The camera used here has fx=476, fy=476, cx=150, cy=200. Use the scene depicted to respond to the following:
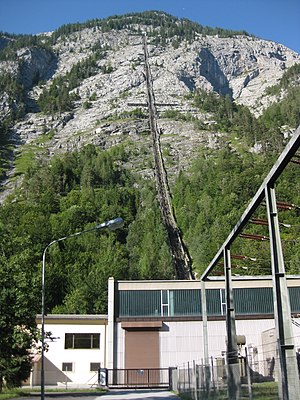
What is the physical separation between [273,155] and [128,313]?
82.6m

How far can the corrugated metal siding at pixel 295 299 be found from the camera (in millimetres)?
34562

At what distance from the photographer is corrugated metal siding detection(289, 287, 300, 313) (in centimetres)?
3456

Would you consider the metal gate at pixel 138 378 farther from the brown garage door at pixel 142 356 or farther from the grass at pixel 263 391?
the grass at pixel 263 391

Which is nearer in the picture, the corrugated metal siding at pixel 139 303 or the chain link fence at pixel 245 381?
the chain link fence at pixel 245 381

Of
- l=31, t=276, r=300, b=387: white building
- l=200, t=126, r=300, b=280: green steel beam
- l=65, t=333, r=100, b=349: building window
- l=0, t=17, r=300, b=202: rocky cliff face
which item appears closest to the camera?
l=200, t=126, r=300, b=280: green steel beam

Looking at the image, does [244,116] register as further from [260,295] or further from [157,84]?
[260,295]

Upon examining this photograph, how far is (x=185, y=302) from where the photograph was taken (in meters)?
35.1

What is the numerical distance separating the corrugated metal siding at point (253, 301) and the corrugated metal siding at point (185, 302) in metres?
2.84

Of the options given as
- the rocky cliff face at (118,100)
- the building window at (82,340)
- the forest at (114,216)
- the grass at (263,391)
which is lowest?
the grass at (263,391)

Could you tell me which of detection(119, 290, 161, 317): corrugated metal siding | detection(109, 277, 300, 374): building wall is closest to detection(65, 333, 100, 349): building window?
detection(109, 277, 300, 374): building wall

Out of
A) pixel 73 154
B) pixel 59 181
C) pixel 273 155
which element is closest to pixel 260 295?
pixel 273 155

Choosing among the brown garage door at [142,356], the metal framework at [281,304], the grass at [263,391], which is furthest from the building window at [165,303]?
the grass at [263,391]

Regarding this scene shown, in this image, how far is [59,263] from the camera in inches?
2822

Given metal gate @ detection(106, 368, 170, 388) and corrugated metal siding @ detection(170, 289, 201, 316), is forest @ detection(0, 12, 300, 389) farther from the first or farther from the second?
metal gate @ detection(106, 368, 170, 388)
